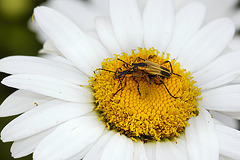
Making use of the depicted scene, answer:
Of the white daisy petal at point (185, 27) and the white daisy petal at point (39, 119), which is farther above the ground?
the white daisy petal at point (185, 27)

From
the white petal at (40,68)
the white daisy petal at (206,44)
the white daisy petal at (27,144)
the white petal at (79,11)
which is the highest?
the white petal at (79,11)

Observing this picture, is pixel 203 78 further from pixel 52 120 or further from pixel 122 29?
pixel 52 120

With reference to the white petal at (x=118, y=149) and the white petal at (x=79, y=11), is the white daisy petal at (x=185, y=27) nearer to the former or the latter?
the white petal at (x=79, y=11)

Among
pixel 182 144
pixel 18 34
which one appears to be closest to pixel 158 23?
pixel 182 144

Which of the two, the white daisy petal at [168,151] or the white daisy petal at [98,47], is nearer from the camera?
the white daisy petal at [168,151]

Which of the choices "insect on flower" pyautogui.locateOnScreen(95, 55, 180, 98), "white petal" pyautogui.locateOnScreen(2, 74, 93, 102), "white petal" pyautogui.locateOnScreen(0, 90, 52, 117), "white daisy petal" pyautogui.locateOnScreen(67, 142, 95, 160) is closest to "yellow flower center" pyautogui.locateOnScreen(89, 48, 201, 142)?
"insect on flower" pyautogui.locateOnScreen(95, 55, 180, 98)

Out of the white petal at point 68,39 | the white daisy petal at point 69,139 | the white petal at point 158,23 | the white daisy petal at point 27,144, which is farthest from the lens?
the white petal at point 158,23

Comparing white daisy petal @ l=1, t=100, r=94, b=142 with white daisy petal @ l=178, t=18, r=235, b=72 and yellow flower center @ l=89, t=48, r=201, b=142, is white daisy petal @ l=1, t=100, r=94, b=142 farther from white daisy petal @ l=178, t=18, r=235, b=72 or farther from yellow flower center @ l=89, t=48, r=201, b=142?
white daisy petal @ l=178, t=18, r=235, b=72

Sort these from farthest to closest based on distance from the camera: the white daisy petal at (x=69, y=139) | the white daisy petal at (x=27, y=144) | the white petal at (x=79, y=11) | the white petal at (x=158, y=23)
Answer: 1. the white petal at (x=79, y=11)
2. the white petal at (x=158, y=23)
3. the white daisy petal at (x=27, y=144)
4. the white daisy petal at (x=69, y=139)

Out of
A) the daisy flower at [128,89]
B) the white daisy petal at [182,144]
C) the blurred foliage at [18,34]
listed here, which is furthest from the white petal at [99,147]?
the blurred foliage at [18,34]
